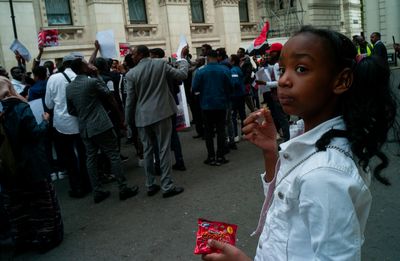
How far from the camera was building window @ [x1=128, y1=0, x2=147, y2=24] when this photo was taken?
63.3 feet

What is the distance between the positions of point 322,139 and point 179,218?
139 inches

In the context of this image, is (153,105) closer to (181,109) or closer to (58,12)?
(181,109)

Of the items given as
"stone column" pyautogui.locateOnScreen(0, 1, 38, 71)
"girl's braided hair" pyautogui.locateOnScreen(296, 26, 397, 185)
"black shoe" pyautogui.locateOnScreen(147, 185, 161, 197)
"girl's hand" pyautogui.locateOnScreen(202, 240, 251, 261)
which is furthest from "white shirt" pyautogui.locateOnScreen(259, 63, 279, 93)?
"stone column" pyautogui.locateOnScreen(0, 1, 38, 71)

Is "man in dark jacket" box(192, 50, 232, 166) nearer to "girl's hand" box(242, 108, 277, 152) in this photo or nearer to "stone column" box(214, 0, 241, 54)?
"girl's hand" box(242, 108, 277, 152)

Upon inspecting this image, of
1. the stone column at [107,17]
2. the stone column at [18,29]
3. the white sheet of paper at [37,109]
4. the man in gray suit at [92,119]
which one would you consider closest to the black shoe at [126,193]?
the man in gray suit at [92,119]

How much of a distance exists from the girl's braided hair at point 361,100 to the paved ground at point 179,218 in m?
2.39

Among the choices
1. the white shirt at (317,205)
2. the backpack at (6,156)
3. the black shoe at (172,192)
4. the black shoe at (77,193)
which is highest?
the white shirt at (317,205)

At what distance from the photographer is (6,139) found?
380 cm

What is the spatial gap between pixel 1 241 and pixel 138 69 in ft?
9.19

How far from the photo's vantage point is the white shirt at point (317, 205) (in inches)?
40.4

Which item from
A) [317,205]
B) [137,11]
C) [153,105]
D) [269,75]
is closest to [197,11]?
[137,11]

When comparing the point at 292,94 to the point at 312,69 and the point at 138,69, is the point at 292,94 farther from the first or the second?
the point at 138,69

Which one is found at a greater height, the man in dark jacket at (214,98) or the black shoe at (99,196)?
the man in dark jacket at (214,98)

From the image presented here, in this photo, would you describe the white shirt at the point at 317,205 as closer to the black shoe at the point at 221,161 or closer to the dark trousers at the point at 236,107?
the black shoe at the point at 221,161
